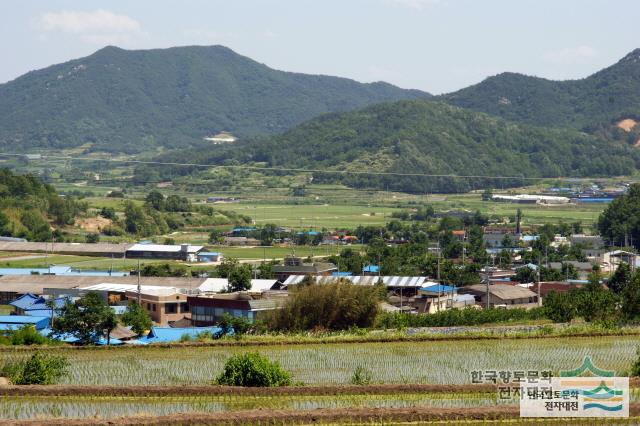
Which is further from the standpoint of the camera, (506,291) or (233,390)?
(506,291)

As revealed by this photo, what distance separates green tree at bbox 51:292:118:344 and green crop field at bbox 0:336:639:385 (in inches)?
60.9

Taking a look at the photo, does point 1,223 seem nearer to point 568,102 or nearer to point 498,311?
point 498,311

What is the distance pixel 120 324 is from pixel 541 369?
12526 mm

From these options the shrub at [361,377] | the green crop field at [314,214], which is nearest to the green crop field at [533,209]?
the green crop field at [314,214]

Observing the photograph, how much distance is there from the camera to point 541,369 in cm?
1864

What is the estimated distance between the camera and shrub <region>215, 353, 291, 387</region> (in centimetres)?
1673

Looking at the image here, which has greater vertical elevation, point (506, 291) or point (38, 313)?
point (38, 313)

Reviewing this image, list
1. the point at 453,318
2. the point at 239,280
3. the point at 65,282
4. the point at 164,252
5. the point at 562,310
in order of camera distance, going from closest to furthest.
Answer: the point at 562,310
the point at 453,318
the point at 239,280
the point at 65,282
the point at 164,252

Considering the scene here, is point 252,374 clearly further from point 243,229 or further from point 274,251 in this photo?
point 243,229

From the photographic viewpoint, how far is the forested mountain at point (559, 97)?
161750mm

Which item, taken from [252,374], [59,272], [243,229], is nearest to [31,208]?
[243,229]

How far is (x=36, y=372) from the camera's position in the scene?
17625 millimetres

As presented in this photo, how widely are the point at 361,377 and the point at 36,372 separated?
4971 millimetres

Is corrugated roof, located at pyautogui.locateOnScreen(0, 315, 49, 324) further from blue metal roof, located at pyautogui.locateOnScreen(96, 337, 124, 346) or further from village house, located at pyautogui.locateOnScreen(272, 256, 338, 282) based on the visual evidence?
village house, located at pyautogui.locateOnScreen(272, 256, 338, 282)
